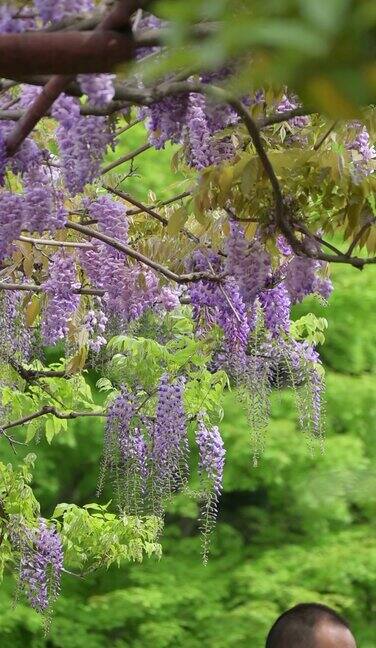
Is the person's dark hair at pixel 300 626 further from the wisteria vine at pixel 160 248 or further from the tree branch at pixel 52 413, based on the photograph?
the tree branch at pixel 52 413

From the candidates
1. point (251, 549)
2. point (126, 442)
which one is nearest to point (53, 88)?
point (126, 442)

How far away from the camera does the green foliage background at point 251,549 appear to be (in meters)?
9.21

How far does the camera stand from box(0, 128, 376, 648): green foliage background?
30.2 feet

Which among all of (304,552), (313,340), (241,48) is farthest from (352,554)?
(241,48)

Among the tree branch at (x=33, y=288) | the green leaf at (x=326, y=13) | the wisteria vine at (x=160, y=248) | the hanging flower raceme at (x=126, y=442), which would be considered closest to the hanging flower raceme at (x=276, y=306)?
the wisteria vine at (x=160, y=248)

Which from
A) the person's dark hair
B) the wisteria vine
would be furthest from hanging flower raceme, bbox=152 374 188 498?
the person's dark hair

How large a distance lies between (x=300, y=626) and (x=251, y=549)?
7358 millimetres

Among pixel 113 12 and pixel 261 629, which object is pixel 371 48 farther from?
pixel 261 629

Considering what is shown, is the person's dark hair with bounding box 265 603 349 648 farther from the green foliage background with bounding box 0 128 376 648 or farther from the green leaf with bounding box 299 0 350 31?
the green foliage background with bounding box 0 128 376 648

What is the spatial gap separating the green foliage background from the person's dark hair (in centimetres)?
569

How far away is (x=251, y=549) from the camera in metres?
10.2

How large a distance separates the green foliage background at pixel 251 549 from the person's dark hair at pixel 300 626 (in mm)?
5691

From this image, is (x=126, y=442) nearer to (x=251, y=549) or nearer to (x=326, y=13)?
(x=251, y=549)

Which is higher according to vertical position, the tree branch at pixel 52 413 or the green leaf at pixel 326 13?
the green leaf at pixel 326 13
